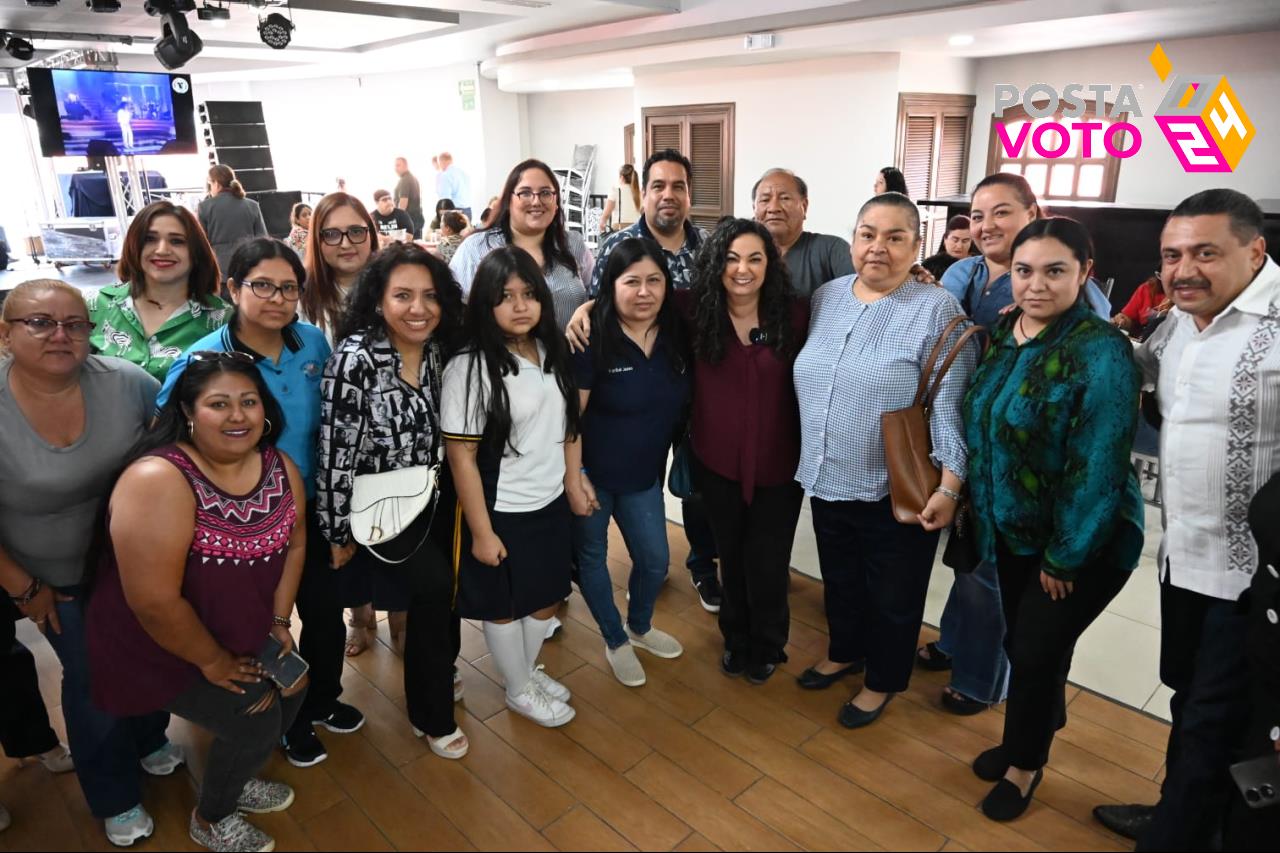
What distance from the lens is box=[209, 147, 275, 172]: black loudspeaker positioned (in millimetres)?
9860

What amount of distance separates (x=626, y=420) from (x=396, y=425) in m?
0.71

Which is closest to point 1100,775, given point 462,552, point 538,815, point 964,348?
point 964,348

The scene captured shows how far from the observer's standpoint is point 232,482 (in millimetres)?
1873

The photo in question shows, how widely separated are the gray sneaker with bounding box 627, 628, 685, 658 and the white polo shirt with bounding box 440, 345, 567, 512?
858 mm

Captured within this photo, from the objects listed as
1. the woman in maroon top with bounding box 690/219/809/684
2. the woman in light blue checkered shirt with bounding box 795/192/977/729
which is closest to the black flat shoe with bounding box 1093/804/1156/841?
the woman in light blue checkered shirt with bounding box 795/192/977/729

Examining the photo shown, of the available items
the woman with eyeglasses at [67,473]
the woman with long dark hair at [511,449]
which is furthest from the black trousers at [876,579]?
the woman with eyeglasses at [67,473]

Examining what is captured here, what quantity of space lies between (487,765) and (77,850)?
41.9 inches

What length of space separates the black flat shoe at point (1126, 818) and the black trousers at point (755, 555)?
3.30ft

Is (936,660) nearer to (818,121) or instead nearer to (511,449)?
(511,449)

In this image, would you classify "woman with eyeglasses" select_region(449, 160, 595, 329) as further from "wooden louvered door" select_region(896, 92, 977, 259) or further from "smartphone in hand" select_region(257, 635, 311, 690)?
"wooden louvered door" select_region(896, 92, 977, 259)

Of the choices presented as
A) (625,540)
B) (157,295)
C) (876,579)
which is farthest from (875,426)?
(157,295)

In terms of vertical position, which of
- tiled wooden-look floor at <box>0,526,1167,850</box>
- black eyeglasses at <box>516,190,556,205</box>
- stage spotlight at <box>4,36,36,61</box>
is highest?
stage spotlight at <box>4,36,36,61</box>

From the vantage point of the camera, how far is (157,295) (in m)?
2.44

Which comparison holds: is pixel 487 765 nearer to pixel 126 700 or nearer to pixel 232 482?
pixel 126 700
